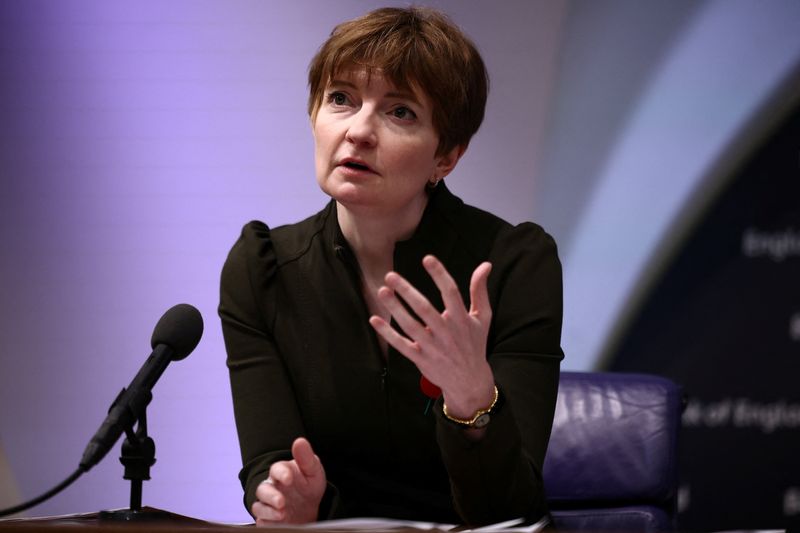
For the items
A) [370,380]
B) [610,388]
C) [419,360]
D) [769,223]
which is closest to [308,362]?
[370,380]

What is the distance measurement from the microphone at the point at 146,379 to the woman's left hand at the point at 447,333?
29cm

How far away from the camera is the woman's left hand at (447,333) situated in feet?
3.81

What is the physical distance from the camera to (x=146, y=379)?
3.99 feet

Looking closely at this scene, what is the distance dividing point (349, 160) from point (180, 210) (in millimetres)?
1649

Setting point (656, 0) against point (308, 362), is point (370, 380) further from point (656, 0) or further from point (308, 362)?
point (656, 0)

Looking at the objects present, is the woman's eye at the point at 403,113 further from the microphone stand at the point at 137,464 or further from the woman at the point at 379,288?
the microphone stand at the point at 137,464

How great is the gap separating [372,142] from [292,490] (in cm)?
57

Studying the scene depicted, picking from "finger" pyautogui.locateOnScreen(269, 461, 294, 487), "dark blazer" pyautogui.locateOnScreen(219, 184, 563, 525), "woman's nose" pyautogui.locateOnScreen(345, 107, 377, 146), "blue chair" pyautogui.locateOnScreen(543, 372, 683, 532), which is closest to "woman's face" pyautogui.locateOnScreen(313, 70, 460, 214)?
A: "woman's nose" pyautogui.locateOnScreen(345, 107, 377, 146)

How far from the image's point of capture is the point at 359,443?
1.63 metres

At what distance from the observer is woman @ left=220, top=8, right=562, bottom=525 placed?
5.11ft

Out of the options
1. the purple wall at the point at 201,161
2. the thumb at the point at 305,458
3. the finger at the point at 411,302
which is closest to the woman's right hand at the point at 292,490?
the thumb at the point at 305,458

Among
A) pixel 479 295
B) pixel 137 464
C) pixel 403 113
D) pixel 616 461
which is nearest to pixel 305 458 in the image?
pixel 137 464

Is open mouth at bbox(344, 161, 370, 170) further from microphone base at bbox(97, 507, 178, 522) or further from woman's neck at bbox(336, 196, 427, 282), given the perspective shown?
microphone base at bbox(97, 507, 178, 522)

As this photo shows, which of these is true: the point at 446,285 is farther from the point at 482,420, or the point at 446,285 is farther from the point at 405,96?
the point at 405,96
